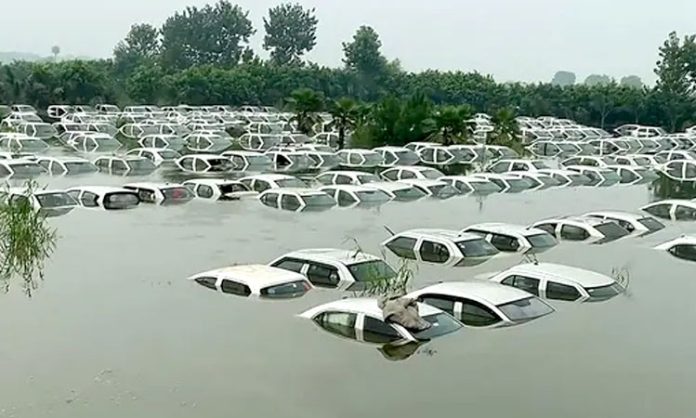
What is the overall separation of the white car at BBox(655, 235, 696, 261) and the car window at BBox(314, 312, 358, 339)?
374 inches

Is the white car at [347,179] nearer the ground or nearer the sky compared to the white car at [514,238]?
nearer the ground

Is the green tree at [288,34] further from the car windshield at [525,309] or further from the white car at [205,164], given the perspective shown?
the car windshield at [525,309]

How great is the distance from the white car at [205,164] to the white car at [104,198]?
9.63 metres

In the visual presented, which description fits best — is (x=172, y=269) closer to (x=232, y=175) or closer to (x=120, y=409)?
(x=120, y=409)

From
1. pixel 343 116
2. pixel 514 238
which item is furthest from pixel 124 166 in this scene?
pixel 514 238

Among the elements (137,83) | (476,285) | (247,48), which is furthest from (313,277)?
(247,48)

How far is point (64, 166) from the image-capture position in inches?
1318

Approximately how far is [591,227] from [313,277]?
843cm

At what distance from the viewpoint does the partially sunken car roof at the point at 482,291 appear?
48.9 feet

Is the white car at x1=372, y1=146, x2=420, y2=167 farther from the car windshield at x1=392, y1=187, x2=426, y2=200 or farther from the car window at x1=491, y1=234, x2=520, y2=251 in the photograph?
the car window at x1=491, y1=234, x2=520, y2=251

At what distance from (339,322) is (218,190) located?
14.9 metres

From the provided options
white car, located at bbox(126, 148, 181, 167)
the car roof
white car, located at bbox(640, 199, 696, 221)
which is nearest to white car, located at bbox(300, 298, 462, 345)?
the car roof

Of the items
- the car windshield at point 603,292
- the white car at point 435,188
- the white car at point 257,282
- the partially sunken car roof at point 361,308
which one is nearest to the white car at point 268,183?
the white car at point 435,188

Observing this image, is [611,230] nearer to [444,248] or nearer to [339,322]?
[444,248]
